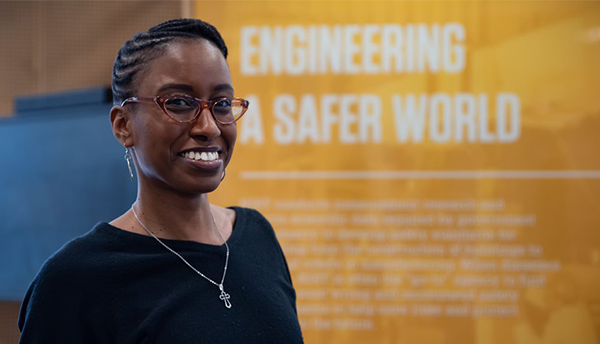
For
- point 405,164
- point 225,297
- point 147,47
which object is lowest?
point 225,297

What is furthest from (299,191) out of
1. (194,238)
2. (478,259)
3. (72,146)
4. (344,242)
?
(194,238)

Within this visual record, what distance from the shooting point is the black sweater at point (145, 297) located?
1.08 meters

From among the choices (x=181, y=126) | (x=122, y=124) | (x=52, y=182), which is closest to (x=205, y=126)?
Answer: (x=181, y=126)

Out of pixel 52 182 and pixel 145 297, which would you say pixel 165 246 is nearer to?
pixel 145 297

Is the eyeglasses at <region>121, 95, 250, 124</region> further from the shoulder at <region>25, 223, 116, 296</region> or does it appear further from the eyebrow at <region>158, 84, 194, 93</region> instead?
Result: the shoulder at <region>25, 223, 116, 296</region>

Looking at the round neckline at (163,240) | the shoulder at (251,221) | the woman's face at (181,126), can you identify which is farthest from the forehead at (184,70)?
the shoulder at (251,221)

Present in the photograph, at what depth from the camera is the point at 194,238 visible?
4.20ft

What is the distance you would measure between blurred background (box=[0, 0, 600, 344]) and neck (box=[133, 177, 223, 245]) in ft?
5.36

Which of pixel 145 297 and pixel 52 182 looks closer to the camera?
pixel 145 297

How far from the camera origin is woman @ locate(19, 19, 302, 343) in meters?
1.10

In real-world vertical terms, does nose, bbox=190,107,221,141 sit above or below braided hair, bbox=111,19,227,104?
below

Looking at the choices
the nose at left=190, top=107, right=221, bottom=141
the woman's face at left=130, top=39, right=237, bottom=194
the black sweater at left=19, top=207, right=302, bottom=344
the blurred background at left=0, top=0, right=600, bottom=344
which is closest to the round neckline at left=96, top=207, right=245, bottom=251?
the black sweater at left=19, top=207, right=302, bottom=344

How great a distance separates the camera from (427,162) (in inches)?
115

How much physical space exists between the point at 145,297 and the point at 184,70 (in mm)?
418
